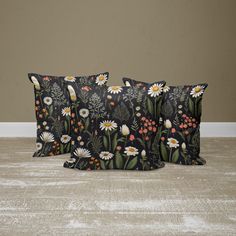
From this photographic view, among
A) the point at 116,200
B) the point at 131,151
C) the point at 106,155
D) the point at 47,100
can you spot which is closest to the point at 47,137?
the point at 47,100

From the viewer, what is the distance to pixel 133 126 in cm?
219

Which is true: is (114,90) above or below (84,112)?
above

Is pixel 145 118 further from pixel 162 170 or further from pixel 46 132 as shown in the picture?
pixel 46 132

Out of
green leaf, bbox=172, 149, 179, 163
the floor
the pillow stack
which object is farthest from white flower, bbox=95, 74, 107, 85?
green leaf, bbox=172, 149, 179, 163

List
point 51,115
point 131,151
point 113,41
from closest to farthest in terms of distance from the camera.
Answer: point 131,151, point 51,115, point 113,41

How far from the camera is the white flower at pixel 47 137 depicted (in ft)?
8.43

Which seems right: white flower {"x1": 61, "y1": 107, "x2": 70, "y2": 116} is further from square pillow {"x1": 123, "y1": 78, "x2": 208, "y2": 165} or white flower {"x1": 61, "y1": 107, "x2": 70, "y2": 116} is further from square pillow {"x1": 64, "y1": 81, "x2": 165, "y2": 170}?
square pillow {"x1": 123, "y1": 78, "x2": 208, "y2": 165}

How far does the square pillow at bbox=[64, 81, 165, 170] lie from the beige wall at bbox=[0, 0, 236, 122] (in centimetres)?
145

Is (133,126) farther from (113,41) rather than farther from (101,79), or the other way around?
(113,41)

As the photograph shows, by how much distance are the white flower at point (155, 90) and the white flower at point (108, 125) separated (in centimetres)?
30

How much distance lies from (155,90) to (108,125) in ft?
1.22

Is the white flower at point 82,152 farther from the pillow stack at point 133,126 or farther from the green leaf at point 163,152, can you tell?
the green leaf at point 163,152

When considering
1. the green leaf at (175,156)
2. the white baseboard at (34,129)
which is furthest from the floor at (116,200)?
the white baseboard at (34,129)

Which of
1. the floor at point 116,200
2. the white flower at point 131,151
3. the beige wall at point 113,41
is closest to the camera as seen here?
the floor at point 116,200
